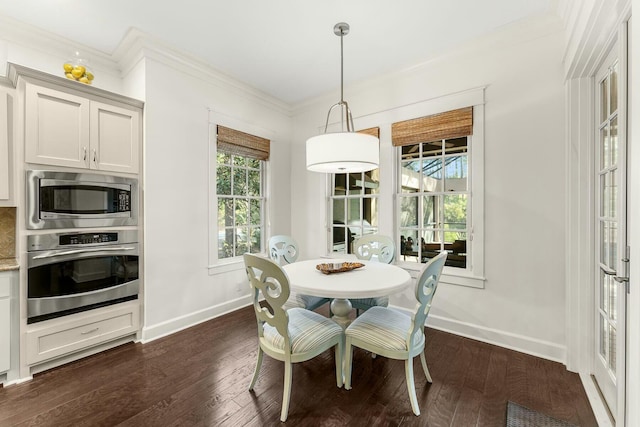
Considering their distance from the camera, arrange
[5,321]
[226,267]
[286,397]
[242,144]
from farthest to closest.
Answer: [242,144]
[226,267]
[5,321]
[286,397]

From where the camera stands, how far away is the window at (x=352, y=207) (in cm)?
365

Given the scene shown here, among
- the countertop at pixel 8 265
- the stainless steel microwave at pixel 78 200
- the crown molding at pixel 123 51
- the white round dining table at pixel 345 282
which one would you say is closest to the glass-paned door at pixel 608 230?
the white round dining table at pixel 345 282

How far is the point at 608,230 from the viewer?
1896mm

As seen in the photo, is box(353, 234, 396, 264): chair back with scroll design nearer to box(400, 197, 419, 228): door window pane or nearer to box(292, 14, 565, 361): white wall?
box(400, 197, 419, 228): door window pane

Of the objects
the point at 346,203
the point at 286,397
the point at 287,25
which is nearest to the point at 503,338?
the point at 286,397

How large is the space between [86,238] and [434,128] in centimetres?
345

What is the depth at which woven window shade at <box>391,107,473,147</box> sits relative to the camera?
2.82 m

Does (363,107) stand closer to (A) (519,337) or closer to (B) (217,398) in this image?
(A) (519,337)

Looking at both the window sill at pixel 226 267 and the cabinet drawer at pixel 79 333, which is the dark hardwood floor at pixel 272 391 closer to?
the cabinet drawer at pixel 79 333

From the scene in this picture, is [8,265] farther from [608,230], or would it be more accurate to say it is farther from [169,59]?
[608,230]

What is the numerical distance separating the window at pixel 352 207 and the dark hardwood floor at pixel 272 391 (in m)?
1.62

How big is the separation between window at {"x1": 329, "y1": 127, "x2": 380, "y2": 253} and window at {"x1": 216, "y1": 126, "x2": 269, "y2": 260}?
3.44 feet

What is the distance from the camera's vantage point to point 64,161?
92.7 inches

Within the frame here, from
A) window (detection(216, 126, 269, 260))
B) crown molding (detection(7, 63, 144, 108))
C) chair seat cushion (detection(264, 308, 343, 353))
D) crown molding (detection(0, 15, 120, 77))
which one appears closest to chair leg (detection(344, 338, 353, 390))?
chair seat cushion (detection(264, 308, 343, 353))
